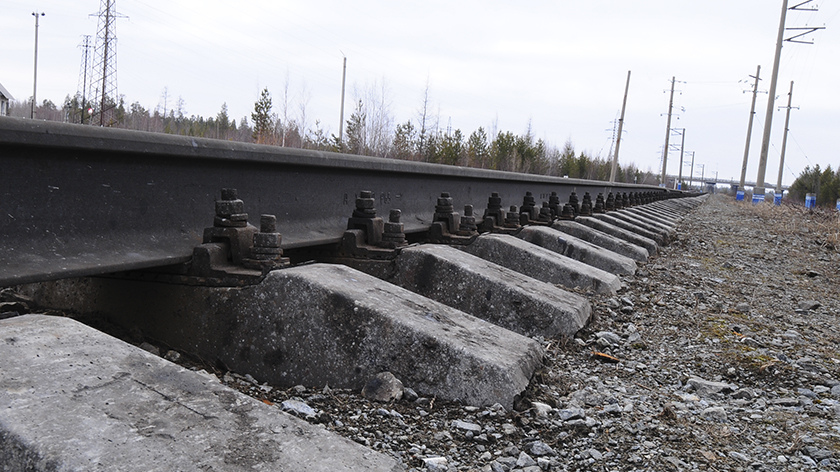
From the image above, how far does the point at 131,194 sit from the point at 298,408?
1178 mm

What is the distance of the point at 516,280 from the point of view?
397cm

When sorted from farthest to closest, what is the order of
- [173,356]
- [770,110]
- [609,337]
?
[770,110]
[609,337]
[173,356]

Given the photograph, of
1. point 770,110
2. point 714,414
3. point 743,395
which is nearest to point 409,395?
point 714,414

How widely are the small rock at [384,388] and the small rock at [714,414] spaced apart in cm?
125

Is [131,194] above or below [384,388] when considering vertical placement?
above

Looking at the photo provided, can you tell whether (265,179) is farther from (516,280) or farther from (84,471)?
(84,471)

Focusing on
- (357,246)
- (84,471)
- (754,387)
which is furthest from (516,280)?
(84,471)

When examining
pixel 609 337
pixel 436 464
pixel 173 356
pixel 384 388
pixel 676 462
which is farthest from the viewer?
pixel 609 337

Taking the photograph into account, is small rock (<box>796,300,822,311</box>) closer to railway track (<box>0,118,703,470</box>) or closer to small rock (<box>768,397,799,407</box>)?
small rock (<box>768,397,799,407</box>)

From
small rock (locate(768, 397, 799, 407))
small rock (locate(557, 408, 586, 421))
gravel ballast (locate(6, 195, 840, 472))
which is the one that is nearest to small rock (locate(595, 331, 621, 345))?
gravel ballast (locate(6, 195, 840, 472))

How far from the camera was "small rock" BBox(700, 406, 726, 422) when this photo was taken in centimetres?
255

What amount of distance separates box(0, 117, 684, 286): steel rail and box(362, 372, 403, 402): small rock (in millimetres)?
998

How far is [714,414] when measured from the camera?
258 cm

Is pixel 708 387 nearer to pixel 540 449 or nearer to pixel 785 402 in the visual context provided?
pixel 785 402
